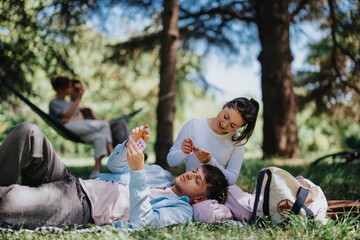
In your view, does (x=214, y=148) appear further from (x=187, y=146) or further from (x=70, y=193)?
(x=70, y=193)

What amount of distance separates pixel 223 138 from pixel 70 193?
116 centimetres

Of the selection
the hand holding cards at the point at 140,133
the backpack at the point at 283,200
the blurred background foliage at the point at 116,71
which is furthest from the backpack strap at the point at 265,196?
the blurred background foliage at the point at 116,71

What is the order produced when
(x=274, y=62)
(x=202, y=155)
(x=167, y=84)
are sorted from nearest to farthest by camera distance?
(x=202, y=155), (x=167, y=84), (x=274, y=62)

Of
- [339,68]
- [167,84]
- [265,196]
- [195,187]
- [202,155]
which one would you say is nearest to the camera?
[265,196]

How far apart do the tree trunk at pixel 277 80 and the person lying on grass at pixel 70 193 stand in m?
4.40

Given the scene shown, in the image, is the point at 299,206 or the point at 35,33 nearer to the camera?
the point at 299,206

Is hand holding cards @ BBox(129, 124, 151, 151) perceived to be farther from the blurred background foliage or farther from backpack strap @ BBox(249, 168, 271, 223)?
the blurred background foliage

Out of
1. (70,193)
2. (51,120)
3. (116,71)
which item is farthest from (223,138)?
(116,71)

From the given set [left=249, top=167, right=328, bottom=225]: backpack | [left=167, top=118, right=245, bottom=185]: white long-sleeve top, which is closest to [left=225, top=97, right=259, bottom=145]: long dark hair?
[left=167, top=118, right=245, bottom=185]: white long-sleeve top

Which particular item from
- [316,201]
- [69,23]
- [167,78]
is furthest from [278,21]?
[316,201]

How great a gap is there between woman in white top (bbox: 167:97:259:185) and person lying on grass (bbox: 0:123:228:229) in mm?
314

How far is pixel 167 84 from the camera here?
4.55 m

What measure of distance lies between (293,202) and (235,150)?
68cm

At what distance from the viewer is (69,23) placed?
4734 millimetres
